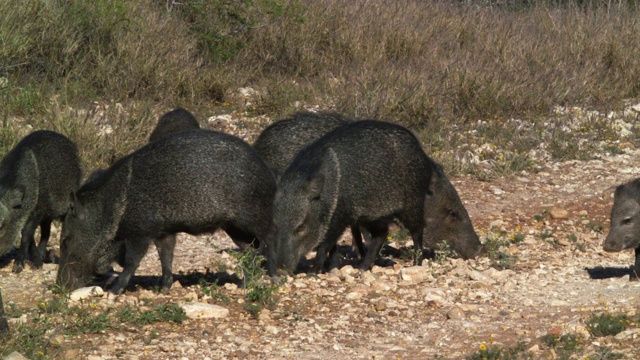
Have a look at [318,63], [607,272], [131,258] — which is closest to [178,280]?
[131,258]

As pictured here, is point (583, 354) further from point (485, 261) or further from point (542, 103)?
point (542, 103)

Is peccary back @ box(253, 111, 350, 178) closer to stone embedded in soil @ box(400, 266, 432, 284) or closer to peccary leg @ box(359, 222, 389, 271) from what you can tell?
peccary leg @ box(359, 222, 389, 271)

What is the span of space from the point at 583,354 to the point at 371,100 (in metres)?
6.04

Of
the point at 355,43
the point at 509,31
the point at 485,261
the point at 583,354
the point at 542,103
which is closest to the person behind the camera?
the point at 583,354

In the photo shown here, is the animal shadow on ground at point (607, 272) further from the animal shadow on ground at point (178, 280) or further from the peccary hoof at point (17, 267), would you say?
the peccary hoof at point (17, 267)

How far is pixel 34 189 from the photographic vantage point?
7.35 meters

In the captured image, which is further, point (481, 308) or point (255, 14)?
point (255, 14)

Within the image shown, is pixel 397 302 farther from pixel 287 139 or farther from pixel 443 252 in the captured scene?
pixel 287 139

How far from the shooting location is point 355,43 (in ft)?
43.0

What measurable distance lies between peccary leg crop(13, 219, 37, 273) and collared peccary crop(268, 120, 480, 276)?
6.01 ft

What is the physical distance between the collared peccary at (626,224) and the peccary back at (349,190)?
4.49 feet

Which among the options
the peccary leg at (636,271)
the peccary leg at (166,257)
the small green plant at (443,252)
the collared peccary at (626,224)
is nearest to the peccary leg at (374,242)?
the small green plant at (443,252)

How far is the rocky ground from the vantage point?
18.5ft

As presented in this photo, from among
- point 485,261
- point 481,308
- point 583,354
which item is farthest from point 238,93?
point 583,354
